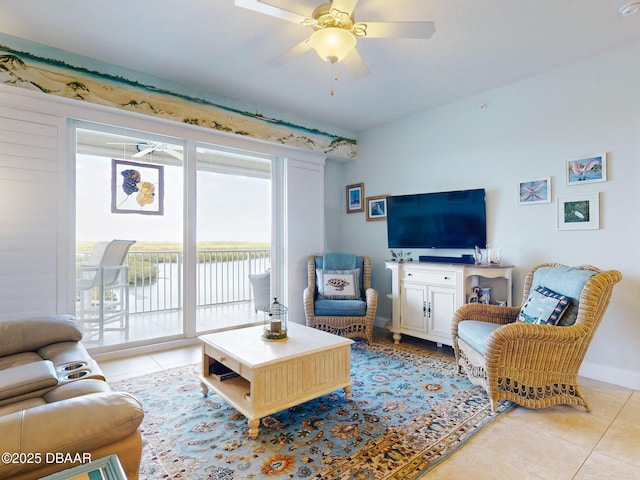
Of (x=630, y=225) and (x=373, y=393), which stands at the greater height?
(x=630, y=225)

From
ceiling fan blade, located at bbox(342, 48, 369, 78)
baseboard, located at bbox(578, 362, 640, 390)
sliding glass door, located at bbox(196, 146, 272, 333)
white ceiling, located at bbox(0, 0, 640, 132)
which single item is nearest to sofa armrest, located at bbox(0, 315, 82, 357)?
sliding glass door, located at bbox(196, 146, 272, 333)

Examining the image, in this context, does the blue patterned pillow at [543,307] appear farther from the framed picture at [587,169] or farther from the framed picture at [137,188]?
the framed picture at [137,188]

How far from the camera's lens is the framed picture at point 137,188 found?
330 centimetres

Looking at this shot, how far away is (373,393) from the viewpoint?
8.01 ft

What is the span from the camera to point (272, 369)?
6.46 feet

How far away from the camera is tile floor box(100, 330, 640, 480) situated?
1619 millimetres

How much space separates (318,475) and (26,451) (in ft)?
3.85

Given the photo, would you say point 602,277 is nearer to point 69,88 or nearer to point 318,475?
point 318,475

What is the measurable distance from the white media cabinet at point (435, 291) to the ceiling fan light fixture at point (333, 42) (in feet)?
6.98

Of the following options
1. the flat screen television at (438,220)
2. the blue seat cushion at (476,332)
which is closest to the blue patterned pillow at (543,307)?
the blue seat cushion at (476,332)

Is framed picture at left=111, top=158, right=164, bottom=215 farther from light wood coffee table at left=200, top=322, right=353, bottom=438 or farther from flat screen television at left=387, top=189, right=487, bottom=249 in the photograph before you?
flat screen television at left=387, top=189, right=487, bottom=249

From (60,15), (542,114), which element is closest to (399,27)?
(542,114)

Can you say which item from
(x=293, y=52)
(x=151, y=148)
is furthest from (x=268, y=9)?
(x=151, y=148)

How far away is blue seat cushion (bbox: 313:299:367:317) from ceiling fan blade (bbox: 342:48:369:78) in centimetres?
223
